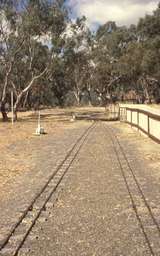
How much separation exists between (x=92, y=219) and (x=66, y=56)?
46.0m

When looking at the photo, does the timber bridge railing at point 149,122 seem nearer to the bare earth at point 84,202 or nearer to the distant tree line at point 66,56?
the bare earth at point 84,202

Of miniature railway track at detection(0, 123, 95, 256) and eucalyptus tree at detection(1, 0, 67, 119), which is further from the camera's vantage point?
eucalyptus tree at detection(1, 0, 67, 119)

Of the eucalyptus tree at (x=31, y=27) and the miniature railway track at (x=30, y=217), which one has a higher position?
the eucalyptus tree at (x=31, y=27)

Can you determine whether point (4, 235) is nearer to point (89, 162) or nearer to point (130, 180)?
point (130, 180)

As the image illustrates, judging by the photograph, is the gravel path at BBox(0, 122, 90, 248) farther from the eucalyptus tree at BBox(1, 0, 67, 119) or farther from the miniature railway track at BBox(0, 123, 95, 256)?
the eucalyptus tree at BBox(1, 0, 67, 119)

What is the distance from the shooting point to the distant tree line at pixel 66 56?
5059 centimetres

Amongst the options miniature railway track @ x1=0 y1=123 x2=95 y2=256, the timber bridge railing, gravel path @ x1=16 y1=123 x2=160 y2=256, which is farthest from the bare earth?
the timber bridge railing

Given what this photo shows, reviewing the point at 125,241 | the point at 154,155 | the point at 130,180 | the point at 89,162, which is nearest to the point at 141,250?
the point at 125,241

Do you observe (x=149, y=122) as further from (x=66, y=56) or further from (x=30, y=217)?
(x=66, y=56)

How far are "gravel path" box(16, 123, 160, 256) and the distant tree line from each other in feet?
122

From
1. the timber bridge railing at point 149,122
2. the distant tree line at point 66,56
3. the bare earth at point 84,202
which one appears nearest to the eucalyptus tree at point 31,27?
the distant tree line at point 66,56

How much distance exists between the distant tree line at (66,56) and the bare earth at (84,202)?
3162cm

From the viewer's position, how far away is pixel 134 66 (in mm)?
80625

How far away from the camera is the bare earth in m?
7.75
